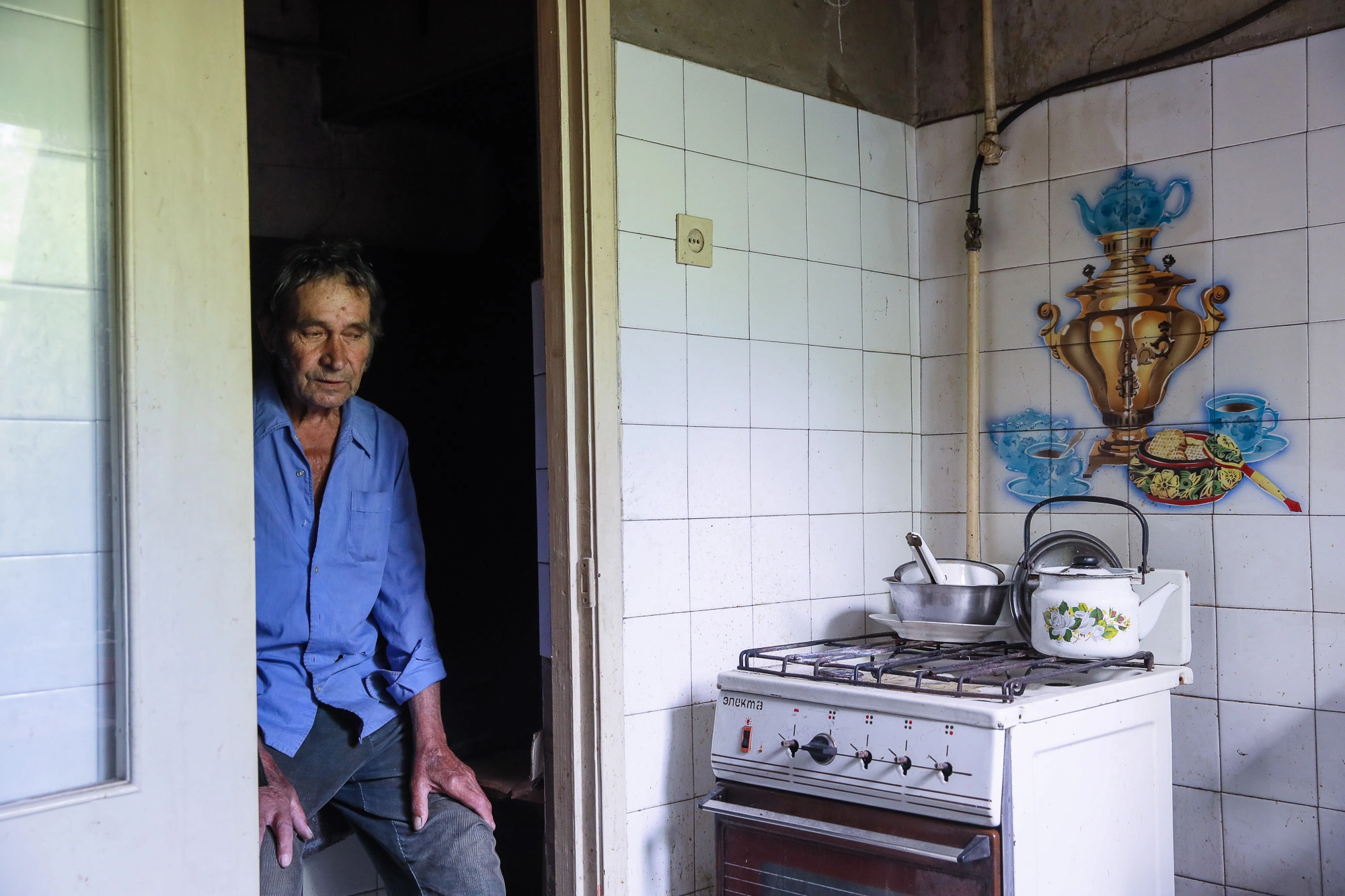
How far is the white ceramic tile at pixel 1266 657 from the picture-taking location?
206 centimetres

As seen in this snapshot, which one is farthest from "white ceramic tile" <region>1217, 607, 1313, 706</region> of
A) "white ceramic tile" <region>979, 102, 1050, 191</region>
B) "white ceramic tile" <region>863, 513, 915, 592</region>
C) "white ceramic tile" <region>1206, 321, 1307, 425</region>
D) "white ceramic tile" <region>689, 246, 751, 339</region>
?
"white ceramic tile" <region>689, 246, 751, 339</region>

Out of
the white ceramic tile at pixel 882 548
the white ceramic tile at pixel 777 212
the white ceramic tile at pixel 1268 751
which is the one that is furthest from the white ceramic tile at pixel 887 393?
the white ceramic tile at pixel 1268 751

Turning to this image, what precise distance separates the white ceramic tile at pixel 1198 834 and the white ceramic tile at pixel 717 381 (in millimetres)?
1150

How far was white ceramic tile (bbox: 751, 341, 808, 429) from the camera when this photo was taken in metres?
2.28

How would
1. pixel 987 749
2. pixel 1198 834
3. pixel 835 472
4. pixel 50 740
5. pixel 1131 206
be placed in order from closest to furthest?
pixel 50 740 < pixel 987 749 < pixel 1198 834 < pixel 1131 206 < pixel 835 472

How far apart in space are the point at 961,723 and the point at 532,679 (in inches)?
59.1

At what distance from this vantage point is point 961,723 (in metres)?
1.63

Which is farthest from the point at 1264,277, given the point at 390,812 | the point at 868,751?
the point at 390,812

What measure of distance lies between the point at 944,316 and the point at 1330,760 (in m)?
1.19

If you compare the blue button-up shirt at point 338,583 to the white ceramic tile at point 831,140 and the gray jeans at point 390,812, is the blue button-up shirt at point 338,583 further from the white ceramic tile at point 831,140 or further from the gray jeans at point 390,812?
the white ceramic tile at point 831,140

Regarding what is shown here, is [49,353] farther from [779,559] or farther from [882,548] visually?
[882,548]

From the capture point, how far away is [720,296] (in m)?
2.21

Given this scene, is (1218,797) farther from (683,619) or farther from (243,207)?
(243,207)

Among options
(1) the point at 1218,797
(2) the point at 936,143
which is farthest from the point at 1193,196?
(1) the point at 1218,797
